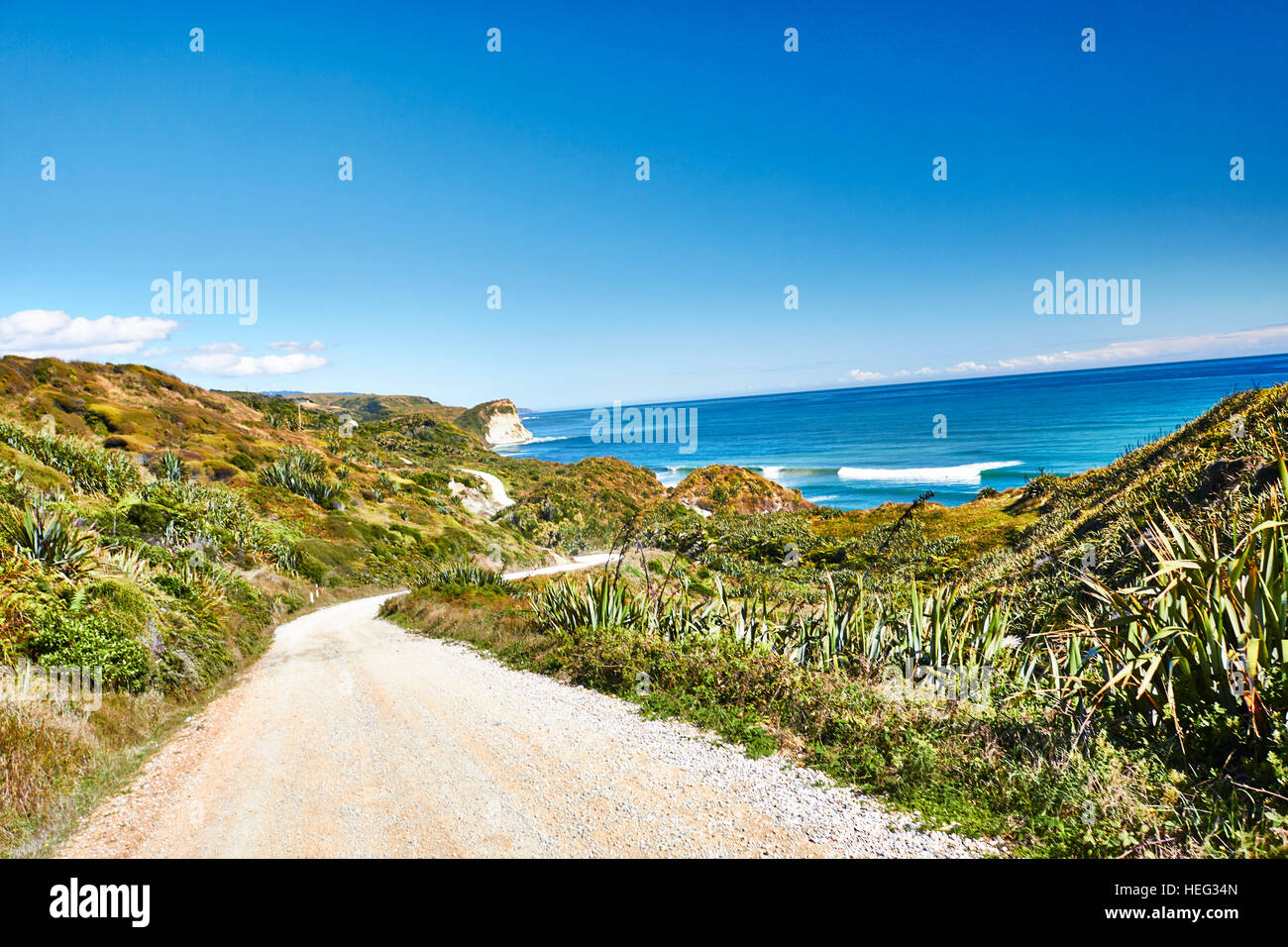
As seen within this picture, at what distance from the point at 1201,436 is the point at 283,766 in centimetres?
2288

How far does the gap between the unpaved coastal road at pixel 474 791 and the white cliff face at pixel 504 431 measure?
572ft

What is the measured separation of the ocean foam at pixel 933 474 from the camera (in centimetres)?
6512

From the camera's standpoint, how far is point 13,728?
5.57m

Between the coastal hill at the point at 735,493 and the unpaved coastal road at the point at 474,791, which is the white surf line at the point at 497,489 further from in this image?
the unpaved coastal road at the point at 474,791

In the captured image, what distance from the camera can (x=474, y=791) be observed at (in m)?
5.27

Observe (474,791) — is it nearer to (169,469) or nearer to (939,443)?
(169,469)

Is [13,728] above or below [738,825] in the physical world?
above

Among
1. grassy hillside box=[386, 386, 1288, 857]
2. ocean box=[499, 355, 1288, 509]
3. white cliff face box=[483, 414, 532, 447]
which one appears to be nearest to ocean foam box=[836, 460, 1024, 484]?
ocean box=[499, 355, 1288, 509]

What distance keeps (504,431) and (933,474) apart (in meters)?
141

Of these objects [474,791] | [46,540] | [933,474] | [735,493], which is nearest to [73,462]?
[46,540]
